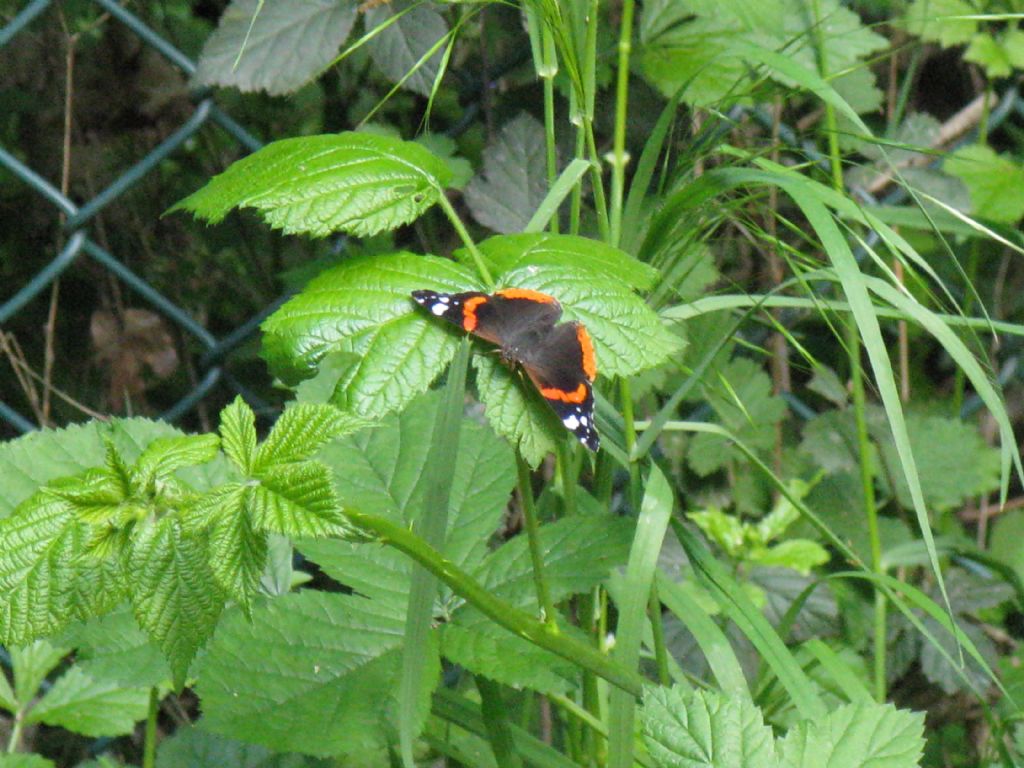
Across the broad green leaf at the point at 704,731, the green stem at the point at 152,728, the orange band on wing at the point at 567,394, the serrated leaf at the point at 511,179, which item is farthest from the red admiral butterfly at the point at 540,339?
the serrated leaf at the point at 511,179

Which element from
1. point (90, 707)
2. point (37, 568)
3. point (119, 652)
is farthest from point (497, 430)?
point (90, 707)

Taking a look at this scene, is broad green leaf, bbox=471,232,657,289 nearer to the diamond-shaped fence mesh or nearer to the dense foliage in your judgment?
the dense foliage

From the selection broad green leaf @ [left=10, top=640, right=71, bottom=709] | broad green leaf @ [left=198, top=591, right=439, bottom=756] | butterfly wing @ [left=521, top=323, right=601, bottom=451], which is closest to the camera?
butterfly wing @ [left=521, top=323, right=601, bottom=451]

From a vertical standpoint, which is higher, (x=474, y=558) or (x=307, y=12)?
(x=307, y=12)

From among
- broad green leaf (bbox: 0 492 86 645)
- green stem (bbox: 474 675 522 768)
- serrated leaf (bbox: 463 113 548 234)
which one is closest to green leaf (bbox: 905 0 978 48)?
serrated leaf (bbox: 463 113 548 234)

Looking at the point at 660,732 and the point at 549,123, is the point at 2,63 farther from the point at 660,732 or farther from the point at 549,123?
the point at 660,732

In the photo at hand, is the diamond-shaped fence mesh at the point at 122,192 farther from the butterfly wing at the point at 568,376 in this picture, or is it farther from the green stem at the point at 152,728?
the butterfly wing at the point at 568,376

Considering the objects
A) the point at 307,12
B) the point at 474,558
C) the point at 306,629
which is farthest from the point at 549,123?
the point at 307,12
